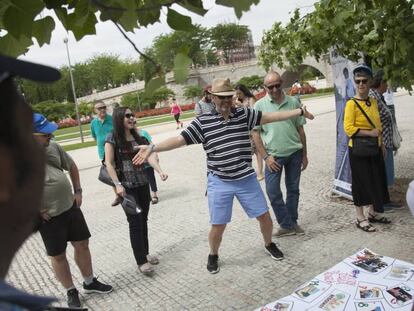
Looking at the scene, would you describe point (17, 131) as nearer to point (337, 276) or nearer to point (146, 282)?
point (337, 276)

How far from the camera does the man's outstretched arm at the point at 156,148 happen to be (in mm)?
3967

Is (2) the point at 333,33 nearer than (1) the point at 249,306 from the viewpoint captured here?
No

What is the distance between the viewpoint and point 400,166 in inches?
309

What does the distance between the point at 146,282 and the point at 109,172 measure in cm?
116

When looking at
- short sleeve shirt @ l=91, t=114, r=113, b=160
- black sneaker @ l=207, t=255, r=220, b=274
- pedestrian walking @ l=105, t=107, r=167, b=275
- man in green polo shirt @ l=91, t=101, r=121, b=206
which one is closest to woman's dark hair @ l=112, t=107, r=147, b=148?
pedestrian walking @ l=105, t=107, r=167, b=275

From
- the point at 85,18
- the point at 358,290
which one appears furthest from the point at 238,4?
the point at 358,290

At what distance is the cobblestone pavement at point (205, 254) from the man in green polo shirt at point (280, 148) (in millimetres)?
367

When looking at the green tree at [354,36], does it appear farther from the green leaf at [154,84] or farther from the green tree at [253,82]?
the green tree at [253,82]

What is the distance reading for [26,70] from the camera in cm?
84

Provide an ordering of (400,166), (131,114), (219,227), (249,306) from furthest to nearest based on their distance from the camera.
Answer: (400,166) < (131,114) < (219,227) < (249,306)

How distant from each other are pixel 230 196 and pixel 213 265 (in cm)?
76

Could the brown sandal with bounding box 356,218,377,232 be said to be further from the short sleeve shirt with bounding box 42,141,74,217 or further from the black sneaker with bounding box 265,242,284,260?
the short sleeve shirt with bounding box 42,141,74,217

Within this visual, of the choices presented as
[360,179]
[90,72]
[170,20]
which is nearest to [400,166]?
[360,179]

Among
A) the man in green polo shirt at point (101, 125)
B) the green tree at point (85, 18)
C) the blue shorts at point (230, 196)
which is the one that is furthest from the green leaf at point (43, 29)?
the man in green polo shirt at point (101, 125)
